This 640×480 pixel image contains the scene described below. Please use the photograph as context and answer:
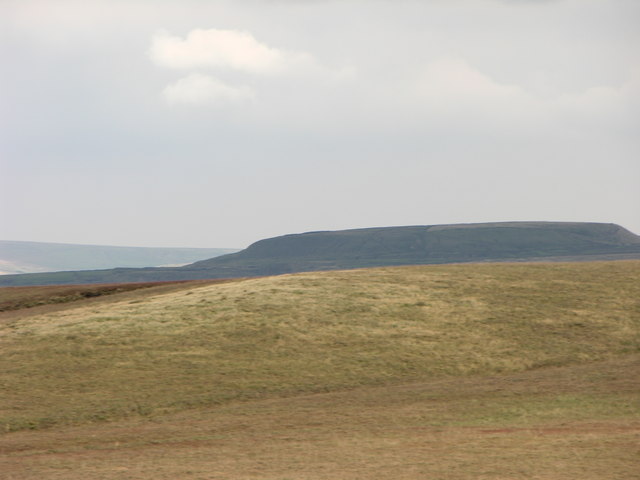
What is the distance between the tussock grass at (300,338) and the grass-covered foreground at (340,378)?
0.13 meters

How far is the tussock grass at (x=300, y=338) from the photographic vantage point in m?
29.5

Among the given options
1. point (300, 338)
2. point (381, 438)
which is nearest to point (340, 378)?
point (300, 338)

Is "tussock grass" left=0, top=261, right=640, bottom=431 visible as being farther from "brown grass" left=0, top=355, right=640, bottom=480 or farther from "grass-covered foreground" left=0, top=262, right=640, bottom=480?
"brown grass" left=0, top=355, right=640, bottom=480

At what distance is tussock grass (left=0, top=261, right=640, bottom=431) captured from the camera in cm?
2953

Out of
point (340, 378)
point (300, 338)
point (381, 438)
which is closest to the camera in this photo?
point (381, 438)

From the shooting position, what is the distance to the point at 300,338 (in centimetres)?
3653

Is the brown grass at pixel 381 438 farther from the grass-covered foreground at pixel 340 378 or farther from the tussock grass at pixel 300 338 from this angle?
the tussock grass at pixel 300 338

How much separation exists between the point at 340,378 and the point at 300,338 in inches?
225

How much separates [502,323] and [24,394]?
21081mm

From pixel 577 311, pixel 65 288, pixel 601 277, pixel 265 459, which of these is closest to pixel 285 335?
pixel 577 311

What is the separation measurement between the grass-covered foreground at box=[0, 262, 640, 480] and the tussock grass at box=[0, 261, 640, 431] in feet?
0.42

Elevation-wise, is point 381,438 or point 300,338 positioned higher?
point 300,338

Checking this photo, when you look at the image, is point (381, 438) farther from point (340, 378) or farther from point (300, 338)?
point (300, 338)

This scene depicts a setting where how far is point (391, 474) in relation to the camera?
709 inches
